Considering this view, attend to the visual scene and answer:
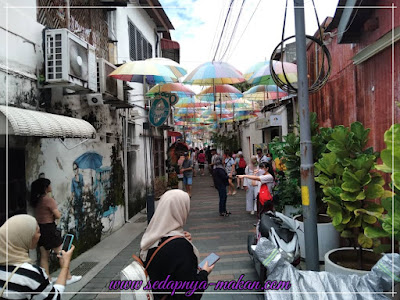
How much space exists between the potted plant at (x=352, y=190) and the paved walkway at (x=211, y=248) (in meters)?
1.51

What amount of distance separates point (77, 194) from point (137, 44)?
7.10 m

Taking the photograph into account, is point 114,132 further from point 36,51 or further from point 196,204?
point 196,204

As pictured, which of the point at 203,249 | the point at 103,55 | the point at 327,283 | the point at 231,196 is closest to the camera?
the point at 327,283

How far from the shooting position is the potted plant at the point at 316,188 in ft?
16.9

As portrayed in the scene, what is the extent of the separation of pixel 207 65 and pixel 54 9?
12.8 ft

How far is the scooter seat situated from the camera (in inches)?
162

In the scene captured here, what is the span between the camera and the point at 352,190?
359 cm

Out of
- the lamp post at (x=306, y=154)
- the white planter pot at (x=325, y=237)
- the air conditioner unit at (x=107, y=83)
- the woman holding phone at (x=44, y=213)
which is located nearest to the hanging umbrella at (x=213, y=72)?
the air conditioner unit at (x=107, y=83)

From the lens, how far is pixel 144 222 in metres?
9.17

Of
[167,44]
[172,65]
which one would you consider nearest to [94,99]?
[172,65]

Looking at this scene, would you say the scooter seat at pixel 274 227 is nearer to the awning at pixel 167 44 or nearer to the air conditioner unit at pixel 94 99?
the air conditioner unit at pixel 94 99

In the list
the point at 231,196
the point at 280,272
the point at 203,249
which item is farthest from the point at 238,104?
the point at 280,272

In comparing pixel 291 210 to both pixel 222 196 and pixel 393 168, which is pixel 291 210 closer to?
pixel 222 196

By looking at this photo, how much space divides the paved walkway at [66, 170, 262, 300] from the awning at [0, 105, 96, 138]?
2.42 meters
